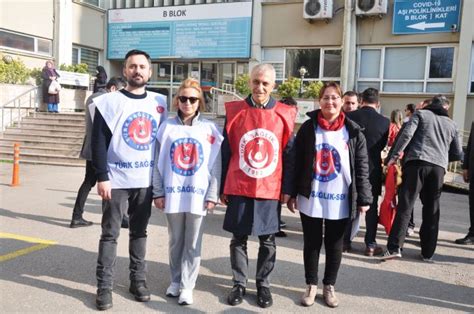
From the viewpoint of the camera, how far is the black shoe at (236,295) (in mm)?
3600

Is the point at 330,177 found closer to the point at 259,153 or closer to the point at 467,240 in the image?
the point at 259,153

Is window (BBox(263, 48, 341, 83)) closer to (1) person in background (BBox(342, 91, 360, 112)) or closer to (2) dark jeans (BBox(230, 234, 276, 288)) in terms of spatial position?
(1) person in background (BBox(342, 91, 360, 112))

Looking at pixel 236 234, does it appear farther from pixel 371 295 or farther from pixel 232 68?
pixel 232 68

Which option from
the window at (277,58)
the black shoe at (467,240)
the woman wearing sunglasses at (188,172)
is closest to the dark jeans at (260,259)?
the woman wearing sunglasses at (188,172)

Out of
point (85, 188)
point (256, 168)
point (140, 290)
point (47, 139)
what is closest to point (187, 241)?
point (140, 290)

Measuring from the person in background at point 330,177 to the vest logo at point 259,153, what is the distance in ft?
0.83

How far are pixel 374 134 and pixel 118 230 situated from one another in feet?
10.2

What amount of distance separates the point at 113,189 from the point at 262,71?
62.6 inches

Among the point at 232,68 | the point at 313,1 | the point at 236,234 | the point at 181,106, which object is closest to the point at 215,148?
the point at 181,106

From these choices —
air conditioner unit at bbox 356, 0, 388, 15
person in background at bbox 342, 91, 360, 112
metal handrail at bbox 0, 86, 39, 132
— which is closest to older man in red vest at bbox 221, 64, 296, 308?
person in background at bbox 342, 91, 360, 112

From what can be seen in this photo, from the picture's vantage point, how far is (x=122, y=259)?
180 inches

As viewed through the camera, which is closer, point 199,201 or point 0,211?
point 199,201

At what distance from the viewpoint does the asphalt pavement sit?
3.61 m

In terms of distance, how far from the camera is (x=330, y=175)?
3617 millimetres
